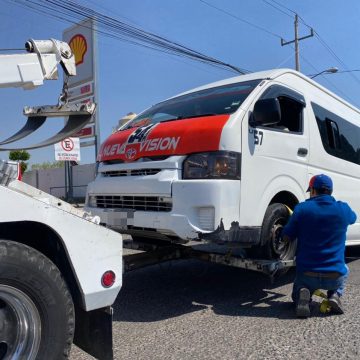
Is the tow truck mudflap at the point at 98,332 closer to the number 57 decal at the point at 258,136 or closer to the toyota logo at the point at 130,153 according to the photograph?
the toyota logo at the point at 130,153

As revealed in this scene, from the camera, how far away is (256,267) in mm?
4551

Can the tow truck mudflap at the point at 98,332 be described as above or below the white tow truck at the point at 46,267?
below

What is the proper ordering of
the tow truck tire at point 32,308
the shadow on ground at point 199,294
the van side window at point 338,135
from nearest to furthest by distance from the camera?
the tow truck tire at point 32,308, the shadow on ground at point 199,294, the van side window at point 338,135

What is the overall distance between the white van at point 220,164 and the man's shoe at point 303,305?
21.2 inches

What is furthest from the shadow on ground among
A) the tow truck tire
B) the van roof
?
the van roof

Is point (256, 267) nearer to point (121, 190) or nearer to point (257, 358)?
point (257, 358)

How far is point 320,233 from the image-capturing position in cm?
464

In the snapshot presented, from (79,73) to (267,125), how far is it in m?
13.1

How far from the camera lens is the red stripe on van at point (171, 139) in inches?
175

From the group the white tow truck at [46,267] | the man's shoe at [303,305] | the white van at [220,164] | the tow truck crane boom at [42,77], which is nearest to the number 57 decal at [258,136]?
the white van at [220,164]

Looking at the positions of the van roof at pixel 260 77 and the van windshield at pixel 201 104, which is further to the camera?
the van roof at pixel 260 77

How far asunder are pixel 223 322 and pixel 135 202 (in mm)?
1470

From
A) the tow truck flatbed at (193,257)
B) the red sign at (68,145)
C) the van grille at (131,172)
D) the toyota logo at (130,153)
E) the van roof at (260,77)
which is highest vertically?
the van roof at (260,77)

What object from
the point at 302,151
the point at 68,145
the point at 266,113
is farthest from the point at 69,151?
the point at 266,113
